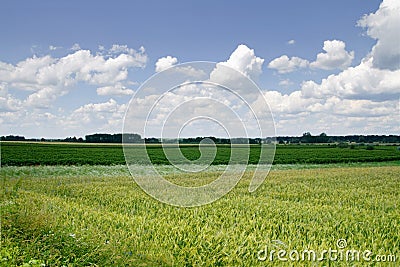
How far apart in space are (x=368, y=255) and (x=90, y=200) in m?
8.75

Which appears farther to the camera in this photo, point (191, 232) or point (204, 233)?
point (191, 232)

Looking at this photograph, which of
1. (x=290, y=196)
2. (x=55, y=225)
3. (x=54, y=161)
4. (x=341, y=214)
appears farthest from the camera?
(x=54, y=161)

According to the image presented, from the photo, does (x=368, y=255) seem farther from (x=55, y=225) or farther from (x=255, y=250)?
(x=55, y=225)

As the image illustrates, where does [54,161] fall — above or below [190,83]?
below

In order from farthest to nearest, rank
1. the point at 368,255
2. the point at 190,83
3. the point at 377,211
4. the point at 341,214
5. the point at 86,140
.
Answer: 1. the point at 86,140
2. the point at 190,83
3. the point at 377,211
4. the point at 341,214
5. the point at 368,255

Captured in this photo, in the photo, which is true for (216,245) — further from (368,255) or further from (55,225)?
(55,225)

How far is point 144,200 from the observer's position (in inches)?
471

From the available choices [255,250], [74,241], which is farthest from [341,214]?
[74,241]

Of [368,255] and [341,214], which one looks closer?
[368,255]

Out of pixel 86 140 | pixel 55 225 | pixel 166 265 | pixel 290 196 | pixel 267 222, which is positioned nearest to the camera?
pixel 166 265

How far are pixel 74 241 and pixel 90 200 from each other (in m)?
6.08

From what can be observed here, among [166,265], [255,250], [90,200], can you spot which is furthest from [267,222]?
[90,200]

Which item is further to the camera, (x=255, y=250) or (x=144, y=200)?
(x=144, y=200)

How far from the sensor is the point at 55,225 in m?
7.40
